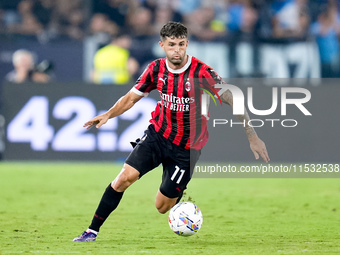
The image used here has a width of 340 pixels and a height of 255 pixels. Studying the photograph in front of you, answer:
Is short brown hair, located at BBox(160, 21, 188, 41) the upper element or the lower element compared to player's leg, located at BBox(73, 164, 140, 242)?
upper

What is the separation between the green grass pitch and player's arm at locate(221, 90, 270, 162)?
81 cm

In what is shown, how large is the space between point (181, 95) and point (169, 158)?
0.65 meters

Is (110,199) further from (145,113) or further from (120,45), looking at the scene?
(120,45)

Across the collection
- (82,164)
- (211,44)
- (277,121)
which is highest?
(211,44)

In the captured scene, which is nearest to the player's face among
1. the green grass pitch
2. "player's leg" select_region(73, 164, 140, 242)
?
"player's leg" select_region(73, 164, 140, 242)

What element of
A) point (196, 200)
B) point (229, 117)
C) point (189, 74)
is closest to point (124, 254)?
point (189, 74)

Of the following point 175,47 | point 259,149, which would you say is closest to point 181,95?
point 175,47

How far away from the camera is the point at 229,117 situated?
11180 millimetres

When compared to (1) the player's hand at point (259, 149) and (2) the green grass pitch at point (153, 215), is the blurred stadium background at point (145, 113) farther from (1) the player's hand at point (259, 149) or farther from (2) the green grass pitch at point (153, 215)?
(1) the player's hand at point (259, 149)

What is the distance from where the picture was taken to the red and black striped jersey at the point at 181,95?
6.74 metres

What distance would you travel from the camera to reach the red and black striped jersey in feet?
22.1

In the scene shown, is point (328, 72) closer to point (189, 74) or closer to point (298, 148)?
point (298, 148)

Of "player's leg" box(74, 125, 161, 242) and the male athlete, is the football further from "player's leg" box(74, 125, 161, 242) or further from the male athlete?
"player's leg" box(74, 125, 161, 242)

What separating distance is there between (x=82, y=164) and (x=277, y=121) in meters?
3.53
